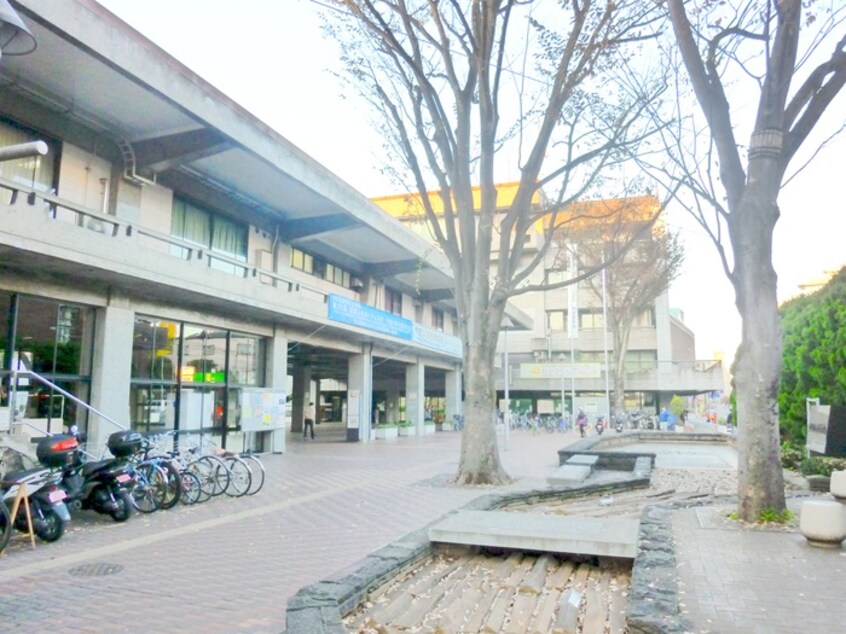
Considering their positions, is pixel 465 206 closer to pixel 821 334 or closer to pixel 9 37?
pixel 821 334

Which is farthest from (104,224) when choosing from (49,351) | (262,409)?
(262,409)

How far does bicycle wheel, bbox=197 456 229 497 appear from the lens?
33.8 feet

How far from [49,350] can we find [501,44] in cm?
981

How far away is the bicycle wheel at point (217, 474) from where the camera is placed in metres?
10.3

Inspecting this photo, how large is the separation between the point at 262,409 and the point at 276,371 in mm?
1563

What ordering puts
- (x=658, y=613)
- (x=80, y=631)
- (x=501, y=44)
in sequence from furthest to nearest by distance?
(x=501, y=44) < (x=80, y=631) < (x=658, y=613)

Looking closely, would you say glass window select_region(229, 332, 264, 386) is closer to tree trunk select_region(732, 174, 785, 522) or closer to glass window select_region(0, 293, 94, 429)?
glass window select_region(0, 293, 94, 429)

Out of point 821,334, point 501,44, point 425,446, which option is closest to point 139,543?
A: point 501,44

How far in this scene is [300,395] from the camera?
29.8m

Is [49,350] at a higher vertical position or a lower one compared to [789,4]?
lower

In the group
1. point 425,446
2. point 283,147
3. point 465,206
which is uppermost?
point 283,147

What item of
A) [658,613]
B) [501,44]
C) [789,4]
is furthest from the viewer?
[501,44]

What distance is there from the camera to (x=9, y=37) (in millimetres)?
4531

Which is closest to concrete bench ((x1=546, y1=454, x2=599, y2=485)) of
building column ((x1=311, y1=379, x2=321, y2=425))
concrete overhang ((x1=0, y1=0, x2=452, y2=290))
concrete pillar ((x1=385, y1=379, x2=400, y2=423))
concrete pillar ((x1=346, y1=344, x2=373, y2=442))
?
concrete overhang ((x1=0, y1=0, x2=452, y2=290))
